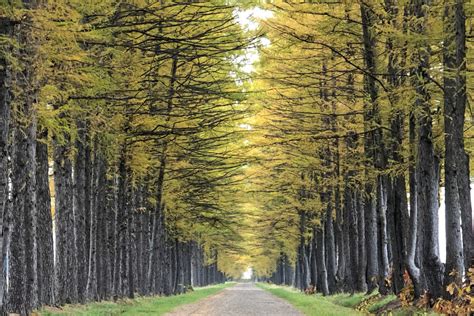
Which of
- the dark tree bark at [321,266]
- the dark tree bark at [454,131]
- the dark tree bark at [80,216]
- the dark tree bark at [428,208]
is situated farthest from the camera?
the dark tree bark at [321,266]

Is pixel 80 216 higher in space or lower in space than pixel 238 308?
higher

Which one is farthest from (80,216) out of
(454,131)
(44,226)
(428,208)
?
(454,131)

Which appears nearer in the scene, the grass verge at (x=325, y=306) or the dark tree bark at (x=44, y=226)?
the dark tree bark at (x=44, y=226)

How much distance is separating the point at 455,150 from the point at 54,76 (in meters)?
6.80

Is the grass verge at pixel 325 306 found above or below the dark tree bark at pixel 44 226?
below

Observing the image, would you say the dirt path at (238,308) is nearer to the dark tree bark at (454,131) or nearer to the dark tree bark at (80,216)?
the dark tree bark at (80,216)

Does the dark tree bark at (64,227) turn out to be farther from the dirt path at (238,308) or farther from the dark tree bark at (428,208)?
the dark tree bark at (428,208)

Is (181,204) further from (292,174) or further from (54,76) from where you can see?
(54,76)

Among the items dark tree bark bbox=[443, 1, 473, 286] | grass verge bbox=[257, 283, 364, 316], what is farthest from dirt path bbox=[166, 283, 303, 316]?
dark tree bark bbox=[443, 1, 473, 286]

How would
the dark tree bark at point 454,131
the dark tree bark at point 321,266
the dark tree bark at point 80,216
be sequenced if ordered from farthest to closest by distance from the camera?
1. the dark tree bark at point 321,266
2. the dark tree bark at point 80,216
3. the dark tree bark at point 454,131

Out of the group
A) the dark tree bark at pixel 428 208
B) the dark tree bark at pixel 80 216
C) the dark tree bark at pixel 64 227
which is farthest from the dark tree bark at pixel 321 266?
the dark tree bark at pixel 428 208

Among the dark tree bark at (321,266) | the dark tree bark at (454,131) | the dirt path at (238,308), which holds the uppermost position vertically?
the dark tree bark at (454,131)

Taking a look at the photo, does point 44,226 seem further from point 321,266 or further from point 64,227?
point 321,266

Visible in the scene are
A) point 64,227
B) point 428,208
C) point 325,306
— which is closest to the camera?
point 428,208
